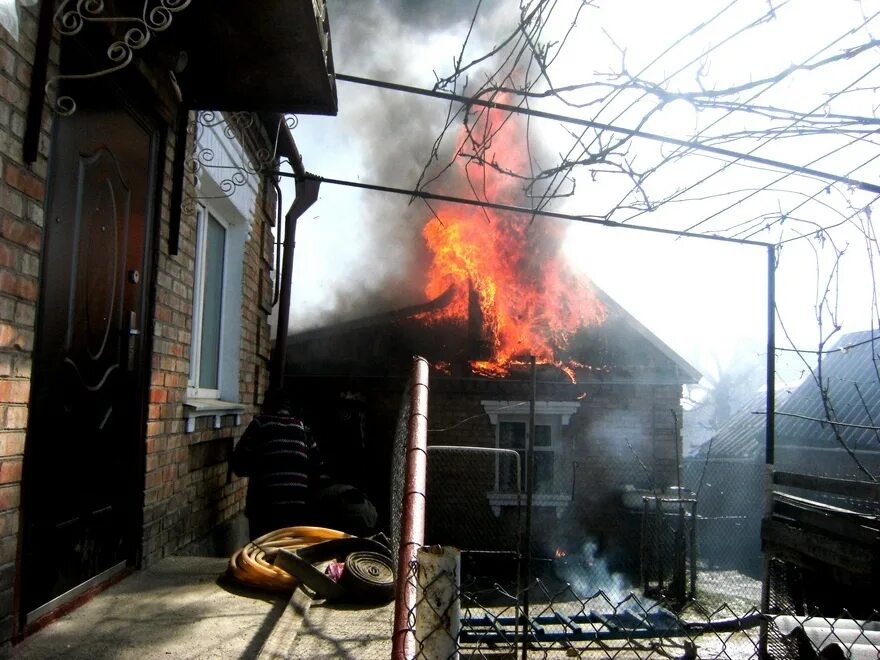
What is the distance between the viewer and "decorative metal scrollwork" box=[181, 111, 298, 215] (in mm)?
4652

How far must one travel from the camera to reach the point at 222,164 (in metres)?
5.33

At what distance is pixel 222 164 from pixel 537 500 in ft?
35.2

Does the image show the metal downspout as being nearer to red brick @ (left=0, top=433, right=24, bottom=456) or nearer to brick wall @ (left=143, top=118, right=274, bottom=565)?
brick wall @ (left=143, top=118, right=274, bottom=565)

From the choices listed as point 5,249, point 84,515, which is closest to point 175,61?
point 5,249

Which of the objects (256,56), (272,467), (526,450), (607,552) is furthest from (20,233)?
(607,552)

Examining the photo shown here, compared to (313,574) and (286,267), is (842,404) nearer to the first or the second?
(286,267)

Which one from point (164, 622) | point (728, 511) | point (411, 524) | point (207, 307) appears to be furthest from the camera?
point (728, 511)

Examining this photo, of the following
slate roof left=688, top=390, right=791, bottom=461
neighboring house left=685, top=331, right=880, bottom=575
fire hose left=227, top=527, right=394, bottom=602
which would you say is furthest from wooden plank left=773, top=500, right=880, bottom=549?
slate roof left=688, top=390, right=791, bottom=461

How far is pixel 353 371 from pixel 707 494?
31.0ft

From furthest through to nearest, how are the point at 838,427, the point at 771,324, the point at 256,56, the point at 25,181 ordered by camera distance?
the point at 838,427 → the point at 771,324 → the point at 256,56 → the point at 25,181

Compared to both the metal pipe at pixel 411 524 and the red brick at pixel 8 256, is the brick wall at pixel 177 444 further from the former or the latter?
the metal pipe at pixel 411 524

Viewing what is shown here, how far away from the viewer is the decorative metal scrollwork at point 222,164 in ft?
15.3

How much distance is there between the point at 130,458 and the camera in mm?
3686

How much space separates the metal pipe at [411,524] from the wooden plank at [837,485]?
359 centimetres
